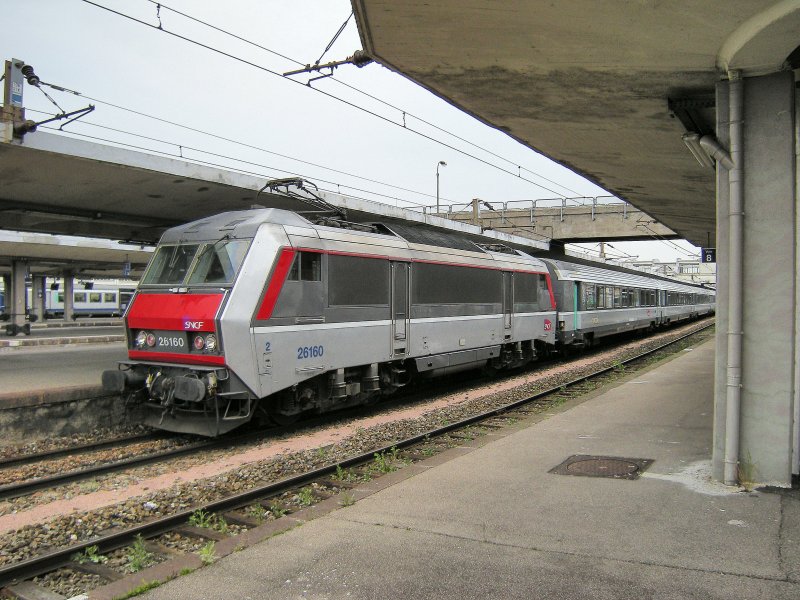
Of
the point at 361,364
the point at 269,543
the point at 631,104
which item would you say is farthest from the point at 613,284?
the point at 269,543

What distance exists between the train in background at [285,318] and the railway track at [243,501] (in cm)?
186

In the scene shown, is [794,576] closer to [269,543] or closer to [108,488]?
[269,543]

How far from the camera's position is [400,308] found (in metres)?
11.3

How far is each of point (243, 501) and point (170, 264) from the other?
4.67 metres

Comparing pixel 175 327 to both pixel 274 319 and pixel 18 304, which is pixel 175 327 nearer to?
pixel 274 319

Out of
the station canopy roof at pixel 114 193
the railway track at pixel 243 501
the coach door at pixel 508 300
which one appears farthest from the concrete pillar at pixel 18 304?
the railway track at pixel 243 501

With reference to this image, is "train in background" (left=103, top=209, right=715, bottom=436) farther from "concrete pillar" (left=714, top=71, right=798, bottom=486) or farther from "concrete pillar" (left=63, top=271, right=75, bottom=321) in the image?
"concrete pillar" (left=63, top=271, right=75, bottom=321)

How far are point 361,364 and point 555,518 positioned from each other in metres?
5.74

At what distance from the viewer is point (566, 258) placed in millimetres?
35188

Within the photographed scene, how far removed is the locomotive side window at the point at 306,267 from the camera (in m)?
9.13

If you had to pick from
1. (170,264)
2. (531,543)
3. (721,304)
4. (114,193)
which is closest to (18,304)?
(114,193)

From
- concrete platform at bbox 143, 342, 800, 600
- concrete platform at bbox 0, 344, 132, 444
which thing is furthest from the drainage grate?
concrete platform at bbox 0, 344, 132, 444

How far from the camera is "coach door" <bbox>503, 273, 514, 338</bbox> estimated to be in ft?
50.0

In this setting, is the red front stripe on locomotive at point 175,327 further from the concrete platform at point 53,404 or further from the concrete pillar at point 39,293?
the concrete pillar at point 39,293
